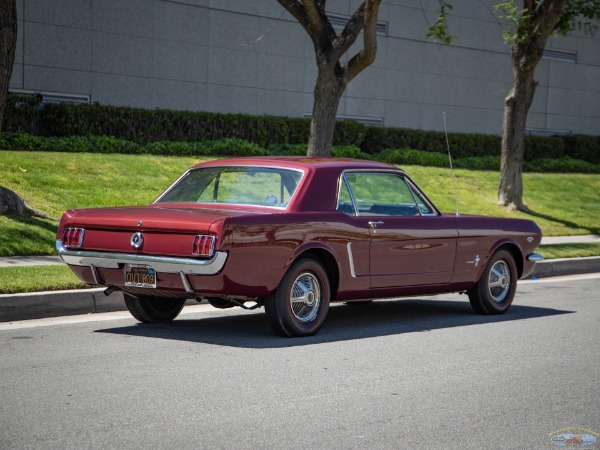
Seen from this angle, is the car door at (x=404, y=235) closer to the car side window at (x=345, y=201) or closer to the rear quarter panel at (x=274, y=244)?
the car side window at (x=345, y=201)

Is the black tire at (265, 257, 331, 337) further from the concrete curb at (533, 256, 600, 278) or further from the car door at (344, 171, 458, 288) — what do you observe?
the concrete curb at (533, 256, 600, 278)

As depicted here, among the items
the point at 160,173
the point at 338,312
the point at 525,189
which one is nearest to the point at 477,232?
the point at 338,312

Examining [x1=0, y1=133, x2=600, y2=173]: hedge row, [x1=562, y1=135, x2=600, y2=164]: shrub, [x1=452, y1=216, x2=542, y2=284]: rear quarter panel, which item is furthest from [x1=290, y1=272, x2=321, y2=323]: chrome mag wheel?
[x1=562, y1=135, x2=600, y2=164]: shrub

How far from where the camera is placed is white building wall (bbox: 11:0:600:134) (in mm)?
22156

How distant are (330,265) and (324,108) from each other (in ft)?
26.5

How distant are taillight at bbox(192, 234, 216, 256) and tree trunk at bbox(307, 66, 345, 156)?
889 centimetres

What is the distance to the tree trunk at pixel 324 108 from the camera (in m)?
16.5

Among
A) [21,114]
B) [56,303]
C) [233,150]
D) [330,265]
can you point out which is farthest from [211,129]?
[330,265]

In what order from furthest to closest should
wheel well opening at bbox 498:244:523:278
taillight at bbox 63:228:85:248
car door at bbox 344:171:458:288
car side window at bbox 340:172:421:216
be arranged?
1. wheel well opening at bbox 498:244:523:278
2. car side window at bbox 340:172:421:216
3. car door at bbox 344:171:458:288
4. taillight at bbox 63:228:85:248

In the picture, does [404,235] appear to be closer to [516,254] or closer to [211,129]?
[516,254]

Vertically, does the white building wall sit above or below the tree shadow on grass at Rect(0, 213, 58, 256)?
above

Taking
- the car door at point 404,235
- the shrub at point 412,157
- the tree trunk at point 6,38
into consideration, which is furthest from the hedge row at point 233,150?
the car door at point 404,235

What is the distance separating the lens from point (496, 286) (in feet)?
34.7

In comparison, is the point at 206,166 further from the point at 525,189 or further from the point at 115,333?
the point at 525,189
